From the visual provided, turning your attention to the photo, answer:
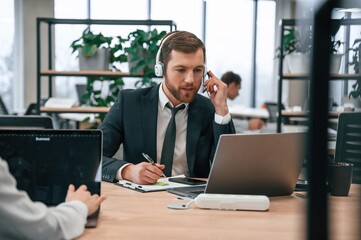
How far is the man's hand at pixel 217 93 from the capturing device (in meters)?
2.30

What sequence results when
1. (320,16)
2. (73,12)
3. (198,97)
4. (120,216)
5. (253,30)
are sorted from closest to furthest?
(320,16), (120,216), (198,97), (73,12), (253,30)

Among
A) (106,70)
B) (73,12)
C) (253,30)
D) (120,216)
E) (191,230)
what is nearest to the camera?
(191,230)

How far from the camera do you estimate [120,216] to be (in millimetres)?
1535

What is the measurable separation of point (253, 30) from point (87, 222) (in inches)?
329

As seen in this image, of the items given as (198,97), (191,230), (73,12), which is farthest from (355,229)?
(73,12)

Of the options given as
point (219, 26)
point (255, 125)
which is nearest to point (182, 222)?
point (255, 125)

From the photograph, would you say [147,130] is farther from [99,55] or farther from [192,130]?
[99,55]

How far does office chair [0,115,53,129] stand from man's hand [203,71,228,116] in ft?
2.29

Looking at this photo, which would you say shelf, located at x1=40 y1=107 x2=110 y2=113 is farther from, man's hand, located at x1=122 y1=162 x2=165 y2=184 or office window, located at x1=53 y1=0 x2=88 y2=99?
office window, located at x1=53 y1=0 x2=88 y2=99

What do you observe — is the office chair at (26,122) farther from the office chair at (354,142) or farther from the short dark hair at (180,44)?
the office chair at (354,142)

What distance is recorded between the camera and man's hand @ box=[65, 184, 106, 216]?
1.42 metres

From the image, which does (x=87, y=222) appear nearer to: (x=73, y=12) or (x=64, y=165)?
(x=64, y=165)

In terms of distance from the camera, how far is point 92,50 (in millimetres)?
4496

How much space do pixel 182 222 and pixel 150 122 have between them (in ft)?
2.97
